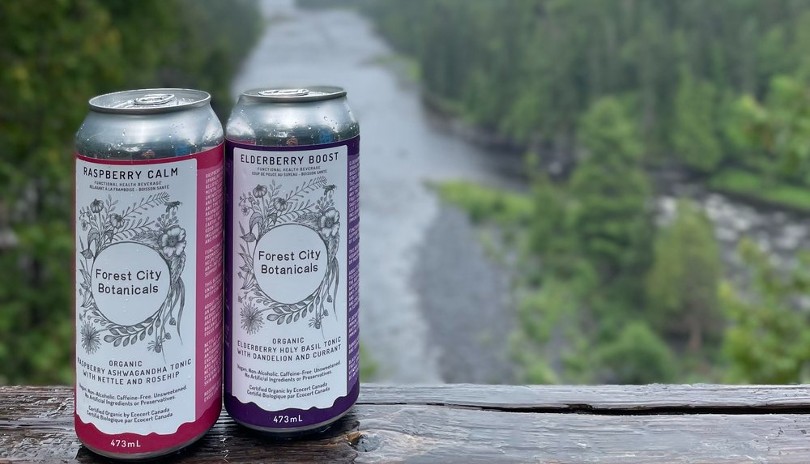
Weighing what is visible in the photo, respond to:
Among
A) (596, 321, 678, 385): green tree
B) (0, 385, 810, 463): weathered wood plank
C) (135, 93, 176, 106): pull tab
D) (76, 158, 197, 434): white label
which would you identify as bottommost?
(596, 321, 678, 385): green tree

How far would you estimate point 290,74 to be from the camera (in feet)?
49.5

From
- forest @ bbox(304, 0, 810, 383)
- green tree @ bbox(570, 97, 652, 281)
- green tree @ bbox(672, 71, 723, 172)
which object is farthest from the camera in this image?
green tree @ bbox(672, 71, 723, 172)

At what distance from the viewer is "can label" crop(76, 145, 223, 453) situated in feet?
2.28

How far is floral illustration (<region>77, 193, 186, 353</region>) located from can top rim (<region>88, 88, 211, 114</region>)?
0.26ft

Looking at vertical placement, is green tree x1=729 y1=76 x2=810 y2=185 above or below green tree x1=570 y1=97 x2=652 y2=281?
above

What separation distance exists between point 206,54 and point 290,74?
3.83m

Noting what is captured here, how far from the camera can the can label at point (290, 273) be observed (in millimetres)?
747

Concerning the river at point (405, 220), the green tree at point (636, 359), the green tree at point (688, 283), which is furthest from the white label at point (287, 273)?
the green tree at point (688, 283)

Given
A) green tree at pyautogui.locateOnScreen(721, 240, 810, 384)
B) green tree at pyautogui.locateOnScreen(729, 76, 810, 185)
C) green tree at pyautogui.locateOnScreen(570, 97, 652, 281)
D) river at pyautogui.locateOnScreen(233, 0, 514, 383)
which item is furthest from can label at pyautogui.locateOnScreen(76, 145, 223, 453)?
green tree at pyautogui.locateOnScreen(570, 97, 652, 281)

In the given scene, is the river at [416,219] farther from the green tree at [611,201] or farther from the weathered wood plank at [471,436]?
the weathered wood plank at [471,436]

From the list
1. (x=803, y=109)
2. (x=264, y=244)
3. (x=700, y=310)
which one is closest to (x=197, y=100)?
(x=264, y=244)

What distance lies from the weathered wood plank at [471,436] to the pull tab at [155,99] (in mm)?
340

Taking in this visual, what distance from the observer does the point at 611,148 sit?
671 inches

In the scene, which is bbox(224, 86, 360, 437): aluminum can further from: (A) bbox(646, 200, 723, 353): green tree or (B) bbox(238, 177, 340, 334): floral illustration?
(A) bbox(646, 200, 723, 353): green tree
